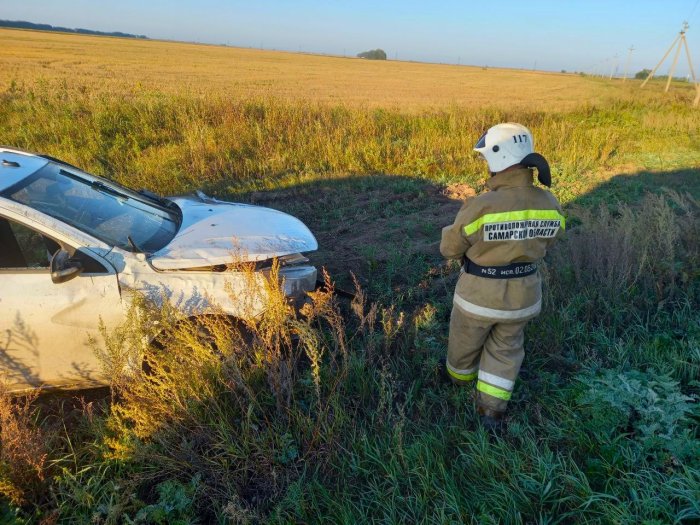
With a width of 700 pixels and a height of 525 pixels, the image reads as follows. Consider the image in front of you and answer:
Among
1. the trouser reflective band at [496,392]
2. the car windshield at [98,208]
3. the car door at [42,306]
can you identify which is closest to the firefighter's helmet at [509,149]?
the trouser reflective band at [496,392]

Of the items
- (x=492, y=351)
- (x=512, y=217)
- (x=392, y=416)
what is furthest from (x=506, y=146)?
(x=392, y=416)

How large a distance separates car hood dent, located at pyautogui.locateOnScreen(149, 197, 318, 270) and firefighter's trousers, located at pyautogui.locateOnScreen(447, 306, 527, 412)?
1295mm

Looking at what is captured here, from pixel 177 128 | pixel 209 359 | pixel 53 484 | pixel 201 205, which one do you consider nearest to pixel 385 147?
pixel 177 128

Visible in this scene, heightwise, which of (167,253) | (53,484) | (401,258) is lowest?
(53,484)

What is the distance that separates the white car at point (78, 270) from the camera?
266 cm

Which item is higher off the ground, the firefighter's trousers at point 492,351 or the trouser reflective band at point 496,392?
the firefighter's trousers at point 492,351

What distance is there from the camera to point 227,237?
3301 mm

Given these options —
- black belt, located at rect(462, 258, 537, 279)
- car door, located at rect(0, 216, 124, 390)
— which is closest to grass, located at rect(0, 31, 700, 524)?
car door, located at rect(0, 216, 124, 390)

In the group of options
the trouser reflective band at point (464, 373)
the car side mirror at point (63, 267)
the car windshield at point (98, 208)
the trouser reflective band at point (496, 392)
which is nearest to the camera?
the car side mirror at point (63, 267)

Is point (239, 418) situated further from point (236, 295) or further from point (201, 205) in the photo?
point (201, 205)

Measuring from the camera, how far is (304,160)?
29.6ft

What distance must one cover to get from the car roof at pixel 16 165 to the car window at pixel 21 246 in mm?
285

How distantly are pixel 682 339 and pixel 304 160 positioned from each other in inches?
280

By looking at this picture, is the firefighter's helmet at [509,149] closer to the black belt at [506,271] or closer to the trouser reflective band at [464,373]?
the black belt at [506,271]
